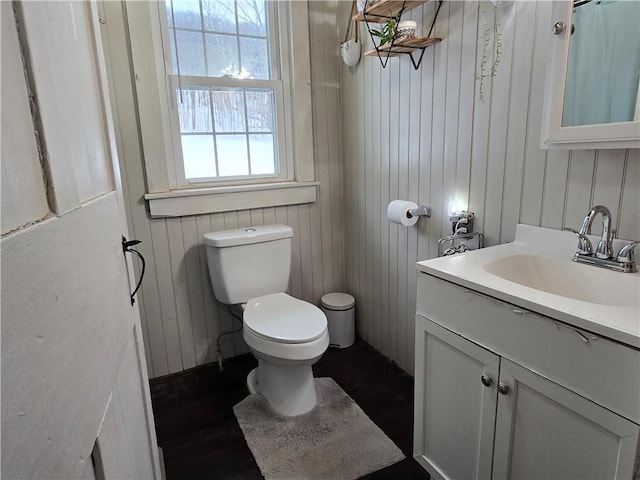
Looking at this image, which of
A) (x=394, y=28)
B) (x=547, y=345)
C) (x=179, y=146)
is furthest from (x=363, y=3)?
(x=547, y=345)

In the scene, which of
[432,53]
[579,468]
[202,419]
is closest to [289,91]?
[432,53]

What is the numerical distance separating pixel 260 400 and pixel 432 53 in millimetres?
1770

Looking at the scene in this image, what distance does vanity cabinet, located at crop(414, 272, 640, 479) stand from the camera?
0.80m

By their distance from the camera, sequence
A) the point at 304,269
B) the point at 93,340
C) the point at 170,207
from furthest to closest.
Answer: the point at 304,269
the point at 170,207
the point at 93,340

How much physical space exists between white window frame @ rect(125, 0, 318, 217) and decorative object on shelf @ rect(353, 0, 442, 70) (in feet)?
1.66

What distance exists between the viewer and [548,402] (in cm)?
93

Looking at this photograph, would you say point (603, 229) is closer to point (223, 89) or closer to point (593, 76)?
point (593, 76)

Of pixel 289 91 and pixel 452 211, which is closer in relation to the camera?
pixel 452 211

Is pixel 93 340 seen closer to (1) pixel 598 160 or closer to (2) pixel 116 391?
(2) pixel 116 391

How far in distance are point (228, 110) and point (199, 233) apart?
0.67 m

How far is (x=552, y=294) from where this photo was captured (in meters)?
0.97

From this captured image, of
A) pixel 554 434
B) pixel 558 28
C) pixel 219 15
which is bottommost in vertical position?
pixel 554 434

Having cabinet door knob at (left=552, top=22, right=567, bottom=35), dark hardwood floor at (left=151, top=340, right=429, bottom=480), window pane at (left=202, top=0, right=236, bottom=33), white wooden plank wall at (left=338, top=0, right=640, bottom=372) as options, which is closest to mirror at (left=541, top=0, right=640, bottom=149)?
cabinet door knob at (left=552, top=22, right=567, bottom=35)

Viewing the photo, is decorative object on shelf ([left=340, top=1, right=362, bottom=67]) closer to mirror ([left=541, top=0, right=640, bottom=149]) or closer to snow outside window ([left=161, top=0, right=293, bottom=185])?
snow outside window ([left=161, top=0, right=293, bottom=185])
